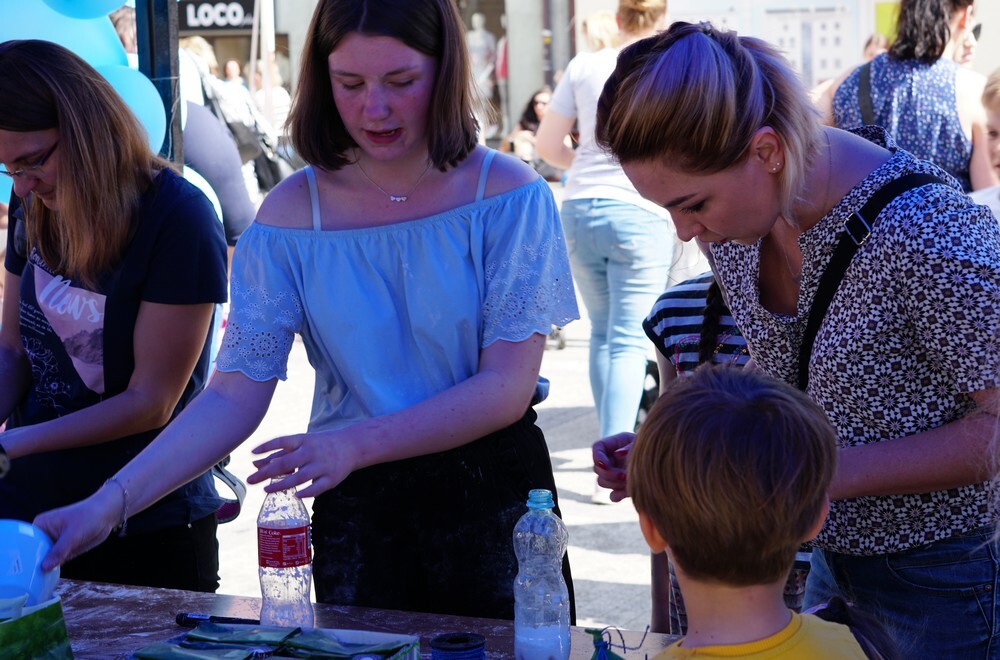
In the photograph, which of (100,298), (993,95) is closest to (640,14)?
(993,95)

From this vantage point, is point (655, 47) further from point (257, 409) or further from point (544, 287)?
point (257, 409)

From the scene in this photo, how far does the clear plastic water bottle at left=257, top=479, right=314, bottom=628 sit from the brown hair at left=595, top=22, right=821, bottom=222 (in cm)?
76

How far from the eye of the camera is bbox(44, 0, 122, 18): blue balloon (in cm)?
328

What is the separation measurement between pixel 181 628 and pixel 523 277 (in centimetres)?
81

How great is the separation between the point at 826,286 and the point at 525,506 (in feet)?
2.26

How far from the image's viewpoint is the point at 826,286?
1693mm

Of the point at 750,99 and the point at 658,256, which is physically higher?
the point at 750,99

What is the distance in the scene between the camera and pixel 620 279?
15.6 feet

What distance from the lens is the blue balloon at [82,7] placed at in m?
3.28

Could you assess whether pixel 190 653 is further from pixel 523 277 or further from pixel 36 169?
pixel 36 169

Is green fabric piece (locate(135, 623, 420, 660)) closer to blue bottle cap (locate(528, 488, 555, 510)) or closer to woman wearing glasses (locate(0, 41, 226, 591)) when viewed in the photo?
blue bottle cap (locate(528, 488, 555, 510))

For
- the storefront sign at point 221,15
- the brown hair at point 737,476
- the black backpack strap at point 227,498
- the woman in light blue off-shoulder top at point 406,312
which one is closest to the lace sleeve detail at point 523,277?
the woman in light blue off-shoulder top at point 406,312

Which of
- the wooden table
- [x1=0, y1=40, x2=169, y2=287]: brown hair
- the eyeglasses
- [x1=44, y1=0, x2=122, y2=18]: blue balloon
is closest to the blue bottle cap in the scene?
the wooden table

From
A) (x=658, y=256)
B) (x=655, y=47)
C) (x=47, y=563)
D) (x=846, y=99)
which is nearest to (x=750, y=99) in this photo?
(x=655, y=47)
